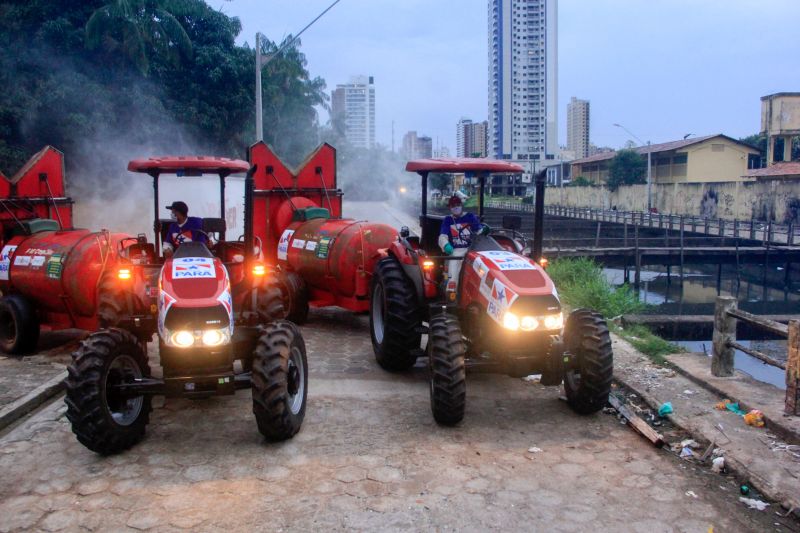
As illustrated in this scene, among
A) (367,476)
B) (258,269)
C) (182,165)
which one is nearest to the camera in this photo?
(367,476)

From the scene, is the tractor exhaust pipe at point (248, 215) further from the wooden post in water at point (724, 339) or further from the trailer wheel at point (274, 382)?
the wooden post in water at point (724, 339)

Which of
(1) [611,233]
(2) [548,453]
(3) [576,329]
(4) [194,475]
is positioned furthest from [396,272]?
(1) [611,233]

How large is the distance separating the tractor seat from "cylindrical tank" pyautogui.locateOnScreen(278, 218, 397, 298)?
14.1 ft

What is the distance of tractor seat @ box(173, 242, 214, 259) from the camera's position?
21.7 ft

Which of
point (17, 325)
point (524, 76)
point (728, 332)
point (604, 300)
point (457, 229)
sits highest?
point (524, 76)

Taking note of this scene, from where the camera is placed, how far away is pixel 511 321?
21.8 feet

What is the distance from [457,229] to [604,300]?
6.73 metres

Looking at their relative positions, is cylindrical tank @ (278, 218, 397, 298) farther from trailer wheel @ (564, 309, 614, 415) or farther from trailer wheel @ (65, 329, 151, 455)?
trailer wheel @ (65, 329, 151, 455)

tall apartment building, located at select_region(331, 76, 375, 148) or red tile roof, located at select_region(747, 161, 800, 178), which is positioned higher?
tall apartment building, located at select_region(331, 76, 375, 148)

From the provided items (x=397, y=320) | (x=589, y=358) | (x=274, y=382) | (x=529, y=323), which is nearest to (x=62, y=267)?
(x=397, y=320)

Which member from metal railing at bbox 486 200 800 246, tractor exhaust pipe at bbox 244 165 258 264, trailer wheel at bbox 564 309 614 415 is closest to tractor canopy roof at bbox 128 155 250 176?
tractor exhaust pipe at bbox 244 165 258 264

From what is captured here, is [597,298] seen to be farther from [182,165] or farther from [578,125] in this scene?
[578,125]

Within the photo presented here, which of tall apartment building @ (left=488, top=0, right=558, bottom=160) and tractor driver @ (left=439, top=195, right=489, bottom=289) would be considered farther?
tall apartment building @ (left=488, top=0, right=558, bottom=160)

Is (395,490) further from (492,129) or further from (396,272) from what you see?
(492,129)
